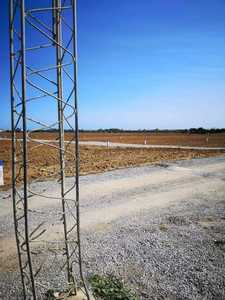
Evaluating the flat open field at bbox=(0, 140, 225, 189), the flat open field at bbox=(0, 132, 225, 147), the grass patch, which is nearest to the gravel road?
the grass patch

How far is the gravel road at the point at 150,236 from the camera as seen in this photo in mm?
4629

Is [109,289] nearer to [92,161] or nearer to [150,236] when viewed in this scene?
[150,236]

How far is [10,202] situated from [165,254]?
5.44 meters

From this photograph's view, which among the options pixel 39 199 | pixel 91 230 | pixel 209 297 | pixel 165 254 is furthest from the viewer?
pixel 39 199

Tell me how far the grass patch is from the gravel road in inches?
7.0

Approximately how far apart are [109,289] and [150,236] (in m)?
2.23

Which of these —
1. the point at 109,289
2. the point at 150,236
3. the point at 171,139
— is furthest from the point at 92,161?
the point at 171,139

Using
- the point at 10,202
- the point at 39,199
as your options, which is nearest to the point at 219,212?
the point at 39,199

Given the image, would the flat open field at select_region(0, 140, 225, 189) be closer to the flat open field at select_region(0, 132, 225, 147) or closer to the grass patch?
the grass patch

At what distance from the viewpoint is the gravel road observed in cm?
463

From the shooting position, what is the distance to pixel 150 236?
6.39 m

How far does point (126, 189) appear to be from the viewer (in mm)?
10672

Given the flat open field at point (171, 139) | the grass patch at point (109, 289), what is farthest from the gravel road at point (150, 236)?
the flat open field at point (171, 139)

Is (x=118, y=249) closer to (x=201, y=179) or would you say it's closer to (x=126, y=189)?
(x=126, y=189)
